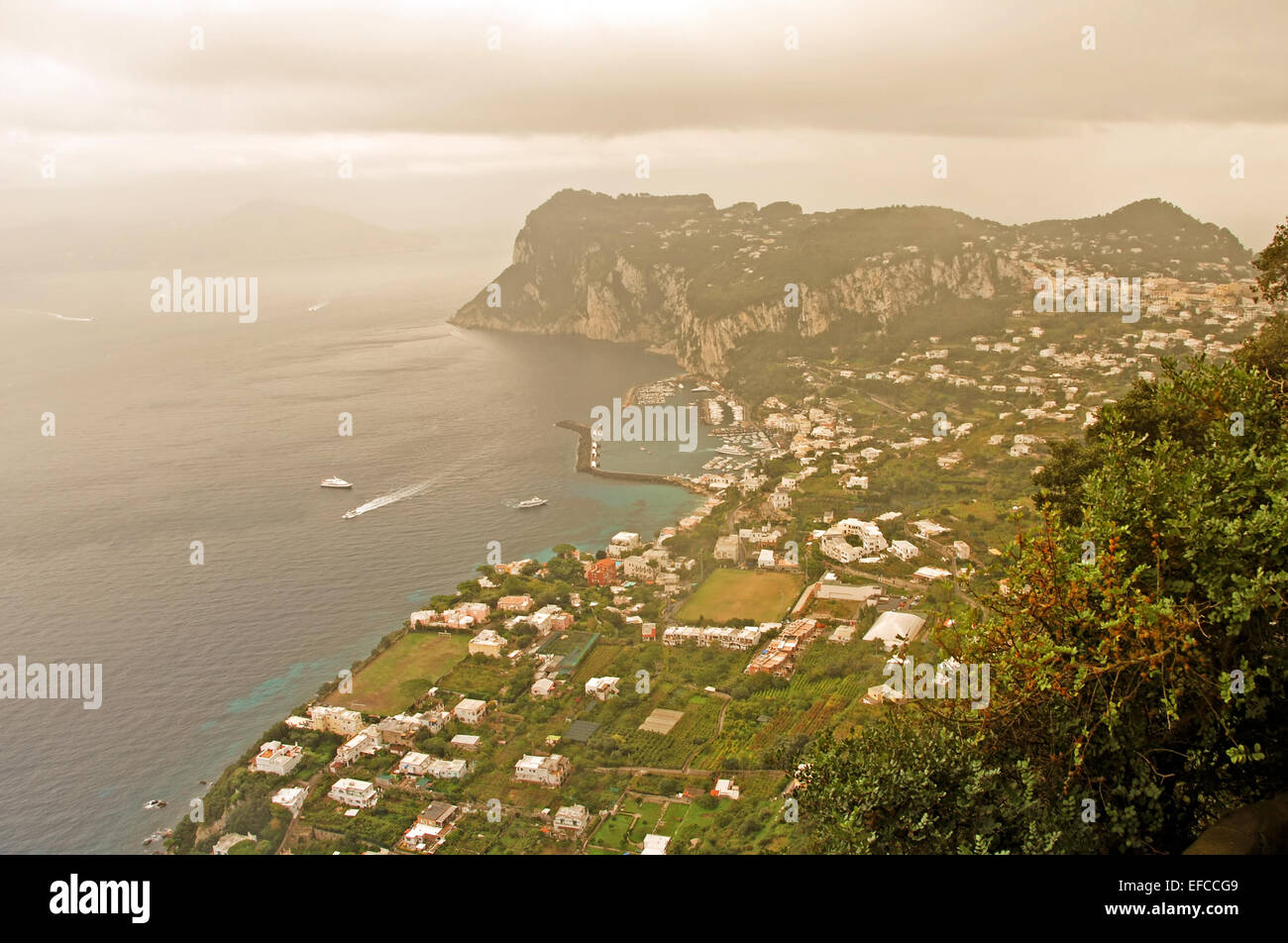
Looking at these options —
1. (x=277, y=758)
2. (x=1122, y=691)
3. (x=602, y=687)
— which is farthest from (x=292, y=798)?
(x=1122, y=691)

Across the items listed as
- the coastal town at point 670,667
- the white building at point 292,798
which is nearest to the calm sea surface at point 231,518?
the coastal town at point 670,667

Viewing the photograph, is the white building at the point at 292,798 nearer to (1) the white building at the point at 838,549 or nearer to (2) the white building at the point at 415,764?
(2) the white building at the point at 415,764

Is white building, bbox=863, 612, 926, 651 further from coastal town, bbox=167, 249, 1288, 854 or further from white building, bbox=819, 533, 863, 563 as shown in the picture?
white building, bbox=819, 533, 863, 563

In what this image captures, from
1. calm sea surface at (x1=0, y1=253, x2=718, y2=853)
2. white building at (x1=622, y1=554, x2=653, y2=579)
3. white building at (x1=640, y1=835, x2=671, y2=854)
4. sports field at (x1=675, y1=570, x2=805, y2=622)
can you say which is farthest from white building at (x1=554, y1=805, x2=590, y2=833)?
white building at (x1=622, y1=554, x2=653, y2=579)

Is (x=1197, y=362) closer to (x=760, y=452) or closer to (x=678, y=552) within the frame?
(x=678, y=552)

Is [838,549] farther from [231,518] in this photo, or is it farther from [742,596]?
[231,518]

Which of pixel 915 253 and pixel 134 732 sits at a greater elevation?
pixel 915 253
